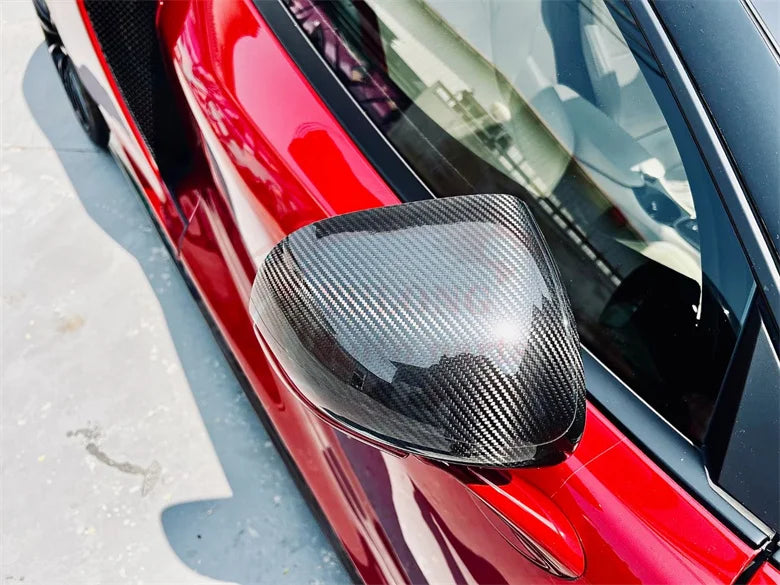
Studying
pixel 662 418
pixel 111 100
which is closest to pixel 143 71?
pixel 111 100

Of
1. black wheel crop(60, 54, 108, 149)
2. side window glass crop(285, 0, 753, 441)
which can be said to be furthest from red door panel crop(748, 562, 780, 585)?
black wheel crop(60, 54, 108, 149)

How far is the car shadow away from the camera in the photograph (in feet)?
5.30

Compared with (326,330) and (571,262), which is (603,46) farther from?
(326,330)

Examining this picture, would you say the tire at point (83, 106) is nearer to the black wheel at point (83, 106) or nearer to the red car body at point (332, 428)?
the black wheel at point (83, 106)

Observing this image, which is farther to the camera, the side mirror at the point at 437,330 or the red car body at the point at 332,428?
the red car body at the point at 332,428

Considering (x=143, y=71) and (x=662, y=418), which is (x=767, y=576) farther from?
(x=143, y=71)

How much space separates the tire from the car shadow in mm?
184

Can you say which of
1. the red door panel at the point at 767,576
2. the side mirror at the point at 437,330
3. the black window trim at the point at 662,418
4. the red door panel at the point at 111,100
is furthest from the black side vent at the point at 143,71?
the red door panel at the point at 767,576

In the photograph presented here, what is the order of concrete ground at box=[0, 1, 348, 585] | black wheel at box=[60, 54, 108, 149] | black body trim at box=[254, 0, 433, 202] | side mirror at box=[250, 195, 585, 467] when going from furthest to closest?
black wheel at box=[60, 54, 108, 149] < concrete ground at box=[0, 1, 348, 585] < black body trim at box=[254, 0, 433, 202] < side mirror at box=[250, 195, 585, 467]

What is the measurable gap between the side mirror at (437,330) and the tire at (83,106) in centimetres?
161

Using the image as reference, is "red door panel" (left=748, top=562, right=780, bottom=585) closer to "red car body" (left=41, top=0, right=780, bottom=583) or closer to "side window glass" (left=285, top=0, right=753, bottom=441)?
"red car body" (left=41, top=0, right=780, bottom=583)

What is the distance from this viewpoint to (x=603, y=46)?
38.0 inches

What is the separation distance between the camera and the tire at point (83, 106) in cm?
205

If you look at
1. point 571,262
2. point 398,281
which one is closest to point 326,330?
point 398,281
